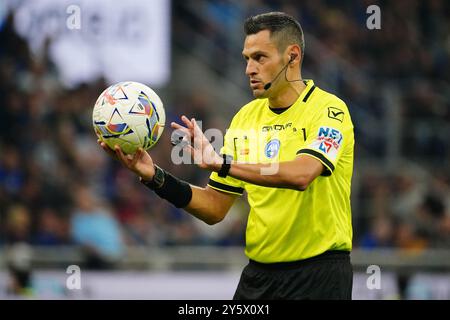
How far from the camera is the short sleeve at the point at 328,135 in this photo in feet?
18.9

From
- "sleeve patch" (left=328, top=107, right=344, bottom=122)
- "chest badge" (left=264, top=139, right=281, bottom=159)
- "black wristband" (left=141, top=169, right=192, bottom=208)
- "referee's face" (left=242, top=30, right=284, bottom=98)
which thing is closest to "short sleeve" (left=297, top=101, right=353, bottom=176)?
"sleeve patch" (left=328, top=107, right=344, bottom=122)

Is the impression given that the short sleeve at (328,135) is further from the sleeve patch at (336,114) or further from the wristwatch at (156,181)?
the wristwatch at (156,181)

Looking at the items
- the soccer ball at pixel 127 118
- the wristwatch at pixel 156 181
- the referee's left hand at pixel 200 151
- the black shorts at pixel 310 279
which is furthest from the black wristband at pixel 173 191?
the black shorts at pixel 310 279

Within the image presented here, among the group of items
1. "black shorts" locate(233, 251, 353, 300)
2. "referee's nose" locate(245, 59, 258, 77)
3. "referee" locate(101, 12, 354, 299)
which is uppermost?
"referee's nose" locate(245, 59, 258, 77)

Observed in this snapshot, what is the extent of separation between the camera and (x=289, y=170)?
5602 mm

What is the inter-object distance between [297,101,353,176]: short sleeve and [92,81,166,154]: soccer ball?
1.00m

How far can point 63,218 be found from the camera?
485 inches

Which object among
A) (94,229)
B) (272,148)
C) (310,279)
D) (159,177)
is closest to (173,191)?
(159,177)

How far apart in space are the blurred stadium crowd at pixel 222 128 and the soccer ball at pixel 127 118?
221 inches

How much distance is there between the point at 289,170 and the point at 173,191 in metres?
0.98

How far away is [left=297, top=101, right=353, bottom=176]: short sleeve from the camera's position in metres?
5.75

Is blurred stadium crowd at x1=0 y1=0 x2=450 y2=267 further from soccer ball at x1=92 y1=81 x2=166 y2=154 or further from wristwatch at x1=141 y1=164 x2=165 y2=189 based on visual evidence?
soccer ball at x1=92 y1=81 x2=166 y2=154

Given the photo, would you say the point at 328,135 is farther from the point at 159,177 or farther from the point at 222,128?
the point at 222,128

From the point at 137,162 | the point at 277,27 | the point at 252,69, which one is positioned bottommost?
the point at 137,162
